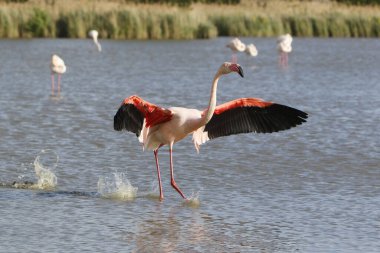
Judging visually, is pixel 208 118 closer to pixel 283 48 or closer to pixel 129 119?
pixel 129 119

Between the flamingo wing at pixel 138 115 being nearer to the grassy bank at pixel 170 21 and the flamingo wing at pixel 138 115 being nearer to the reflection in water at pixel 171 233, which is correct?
the reflection in water at pixel 171 233

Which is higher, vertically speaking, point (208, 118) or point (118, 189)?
point (208, 118)

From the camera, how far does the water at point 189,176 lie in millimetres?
8031

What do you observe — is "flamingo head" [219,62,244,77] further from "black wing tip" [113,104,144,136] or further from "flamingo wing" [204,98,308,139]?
"black wing tip" [113,104,144,136]

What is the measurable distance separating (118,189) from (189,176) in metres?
1.38

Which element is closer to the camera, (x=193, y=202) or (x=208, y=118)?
(x=208, y=118)

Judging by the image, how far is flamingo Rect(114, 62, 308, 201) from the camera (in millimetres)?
9278

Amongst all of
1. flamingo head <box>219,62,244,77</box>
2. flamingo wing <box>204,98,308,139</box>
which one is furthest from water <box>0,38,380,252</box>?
flamingo head <box>219,62,244,77</box>

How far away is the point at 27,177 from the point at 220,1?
1646 inches

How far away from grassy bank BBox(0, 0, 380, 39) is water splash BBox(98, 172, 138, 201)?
2674cm

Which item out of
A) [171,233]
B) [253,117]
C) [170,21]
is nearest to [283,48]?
[170,21]

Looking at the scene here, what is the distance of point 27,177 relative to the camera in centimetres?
1070

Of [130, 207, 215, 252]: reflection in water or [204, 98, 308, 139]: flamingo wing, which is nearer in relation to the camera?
[130, 207, 215, 252]: reflection in water

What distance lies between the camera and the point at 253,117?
9.48 meters
